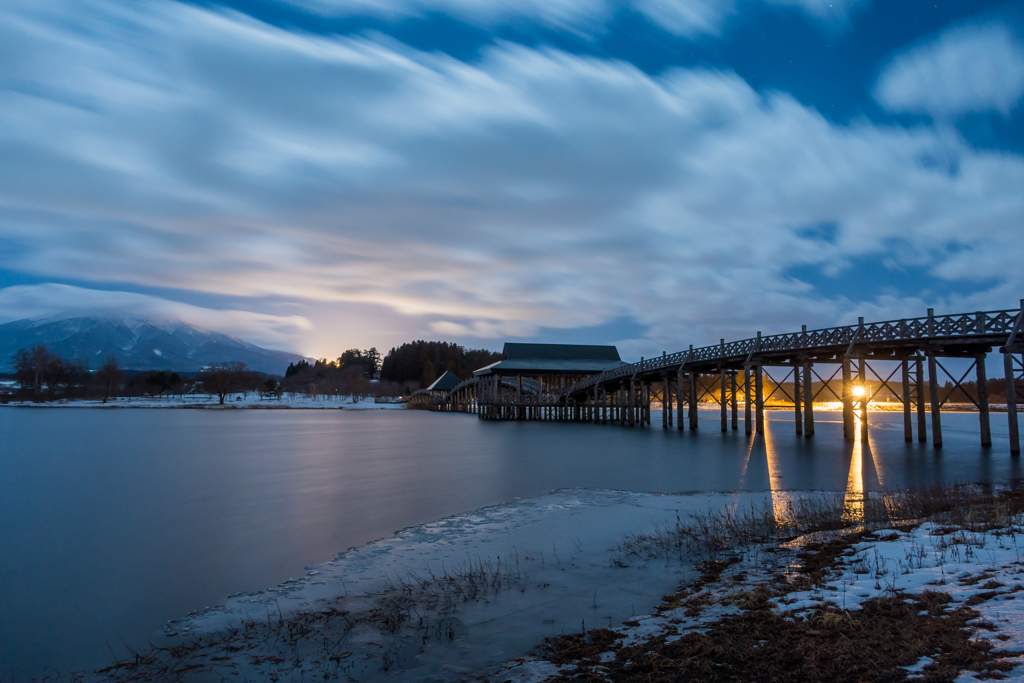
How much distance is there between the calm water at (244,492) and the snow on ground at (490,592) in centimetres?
115

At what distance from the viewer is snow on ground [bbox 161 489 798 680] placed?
7371mm

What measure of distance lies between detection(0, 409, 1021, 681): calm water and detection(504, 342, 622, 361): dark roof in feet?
125

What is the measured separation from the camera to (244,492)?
2262 centimetres

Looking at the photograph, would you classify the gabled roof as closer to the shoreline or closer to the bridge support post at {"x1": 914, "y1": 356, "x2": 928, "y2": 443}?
the bridge support post at {"x1": 914, "y1": 356, "x2": 928, "y2": 443}

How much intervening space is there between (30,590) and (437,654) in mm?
8961

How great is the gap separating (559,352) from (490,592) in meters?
76.0

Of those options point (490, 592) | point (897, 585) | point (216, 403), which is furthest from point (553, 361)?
point (216, 403)

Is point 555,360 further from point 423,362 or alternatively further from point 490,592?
point 423,362

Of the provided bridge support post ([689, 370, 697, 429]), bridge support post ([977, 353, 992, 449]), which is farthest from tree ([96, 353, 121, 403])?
bridge support post ([977, 353, 992, 449])

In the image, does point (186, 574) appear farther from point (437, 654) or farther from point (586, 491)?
point (586, 491)

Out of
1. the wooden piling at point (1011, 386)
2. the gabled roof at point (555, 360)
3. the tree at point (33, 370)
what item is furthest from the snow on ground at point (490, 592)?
the tree at point (33, 370)

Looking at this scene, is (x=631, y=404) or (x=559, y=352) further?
(x=559, y=352)

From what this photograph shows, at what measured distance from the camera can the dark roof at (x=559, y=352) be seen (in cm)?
8381

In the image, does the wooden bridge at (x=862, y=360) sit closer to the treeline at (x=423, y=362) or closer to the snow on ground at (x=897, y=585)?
the snow on ground at (x=897, y=585)
